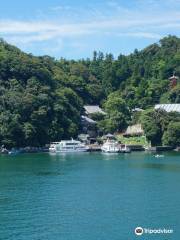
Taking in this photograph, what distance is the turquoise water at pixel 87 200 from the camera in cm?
2848

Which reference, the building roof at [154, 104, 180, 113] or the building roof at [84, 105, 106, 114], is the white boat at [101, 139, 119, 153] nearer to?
the building roof at [154, 104, 180, 113]

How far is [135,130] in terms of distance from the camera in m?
90.8

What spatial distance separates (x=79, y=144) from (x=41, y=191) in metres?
43.7

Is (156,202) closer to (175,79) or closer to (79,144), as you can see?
(79,144)

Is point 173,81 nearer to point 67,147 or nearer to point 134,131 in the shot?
point 134,131

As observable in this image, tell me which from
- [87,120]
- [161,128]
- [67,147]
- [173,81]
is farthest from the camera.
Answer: [173,81]

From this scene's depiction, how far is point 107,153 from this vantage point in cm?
8019

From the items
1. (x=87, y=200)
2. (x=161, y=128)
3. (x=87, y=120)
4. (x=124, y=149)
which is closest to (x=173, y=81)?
(x=87, y=120)

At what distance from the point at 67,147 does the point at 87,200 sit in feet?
150

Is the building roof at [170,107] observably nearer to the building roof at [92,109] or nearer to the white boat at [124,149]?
the building roof at [92,109]

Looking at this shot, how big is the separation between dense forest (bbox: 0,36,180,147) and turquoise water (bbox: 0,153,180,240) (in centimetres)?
2281

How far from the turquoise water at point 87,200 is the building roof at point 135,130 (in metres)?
29.3

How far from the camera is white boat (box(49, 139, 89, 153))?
81.1 metres

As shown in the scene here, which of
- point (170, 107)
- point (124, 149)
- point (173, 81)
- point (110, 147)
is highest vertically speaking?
point (173, 81)
